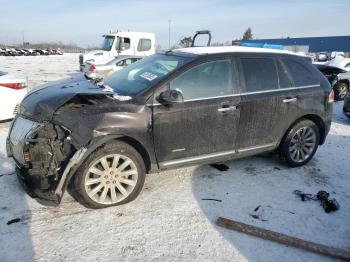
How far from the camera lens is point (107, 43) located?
1661 centimetres

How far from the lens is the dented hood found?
12.0 ft

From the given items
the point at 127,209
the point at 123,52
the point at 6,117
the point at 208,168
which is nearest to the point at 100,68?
the point at 123,52

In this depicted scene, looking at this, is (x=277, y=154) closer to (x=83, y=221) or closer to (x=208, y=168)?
(x=208, y=168)

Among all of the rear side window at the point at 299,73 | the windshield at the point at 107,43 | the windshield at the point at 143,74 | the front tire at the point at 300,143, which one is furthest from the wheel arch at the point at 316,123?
the windshield at the point at 107,43

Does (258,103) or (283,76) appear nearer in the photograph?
(258,103)

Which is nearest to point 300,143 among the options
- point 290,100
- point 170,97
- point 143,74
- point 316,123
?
point 316,123

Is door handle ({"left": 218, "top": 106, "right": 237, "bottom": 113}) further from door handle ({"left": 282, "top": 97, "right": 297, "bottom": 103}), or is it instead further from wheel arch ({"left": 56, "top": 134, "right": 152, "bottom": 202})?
wheel arch ({"left": 56, "top": 134, "right": 152, "bottom": 202})

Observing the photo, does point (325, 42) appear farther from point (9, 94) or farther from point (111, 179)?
point (111, 179)

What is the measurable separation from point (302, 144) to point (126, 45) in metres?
12.3

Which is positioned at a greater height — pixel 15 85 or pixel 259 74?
pixel 259 74

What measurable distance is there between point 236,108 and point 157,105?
1117 millimetres

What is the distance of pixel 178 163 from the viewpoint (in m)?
4.21

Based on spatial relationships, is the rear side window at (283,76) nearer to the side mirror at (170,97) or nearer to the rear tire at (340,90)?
the side mirror at (170,97)

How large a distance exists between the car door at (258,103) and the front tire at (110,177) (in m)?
1.53
